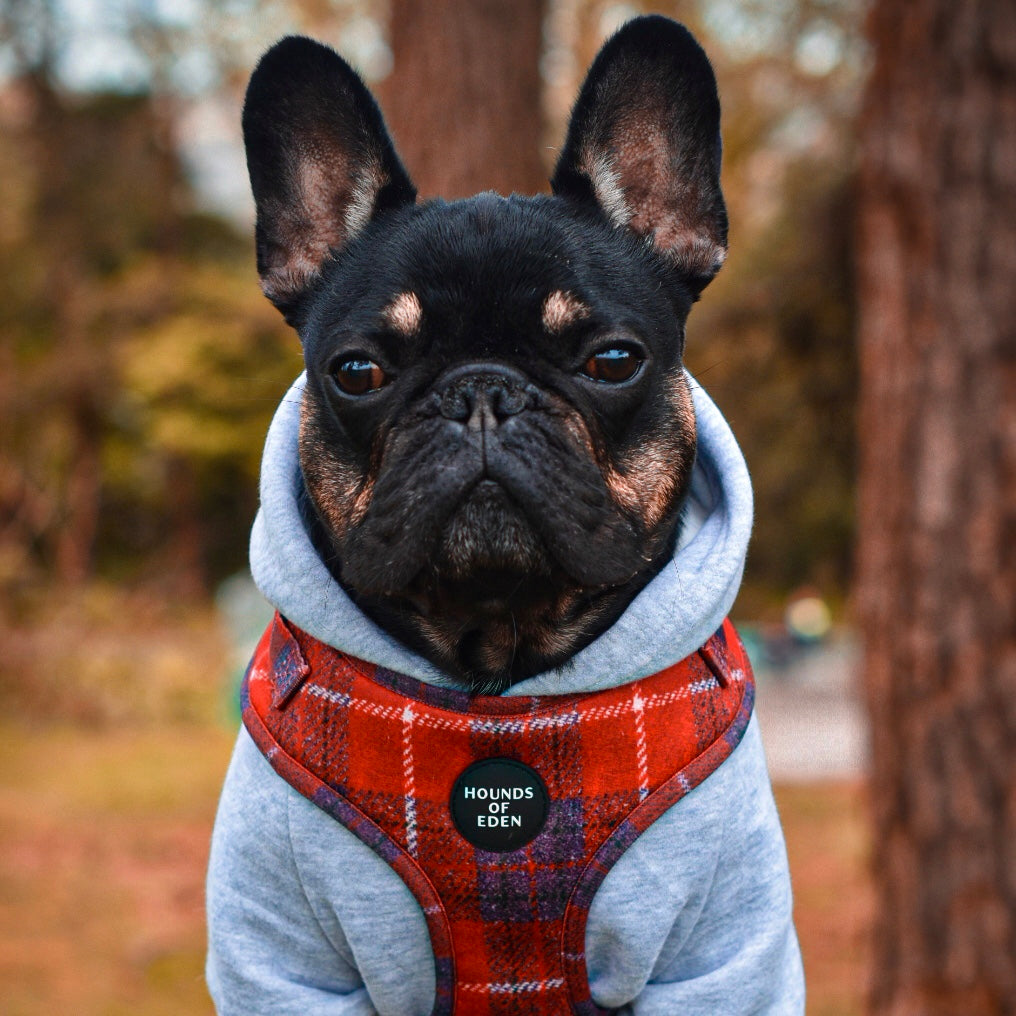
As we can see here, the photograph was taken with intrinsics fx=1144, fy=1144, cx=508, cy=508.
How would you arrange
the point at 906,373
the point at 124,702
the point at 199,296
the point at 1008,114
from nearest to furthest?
1. the point at 1008,114
2. the point at 906,373
3. the point at 124,702
4. the point at 199,296

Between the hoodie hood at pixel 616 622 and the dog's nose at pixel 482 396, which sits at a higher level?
the dog's nose at pixel 482 396

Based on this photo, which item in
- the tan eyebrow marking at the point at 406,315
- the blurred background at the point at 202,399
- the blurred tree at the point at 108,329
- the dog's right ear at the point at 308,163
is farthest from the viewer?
the blurred tree at the point at 108,329

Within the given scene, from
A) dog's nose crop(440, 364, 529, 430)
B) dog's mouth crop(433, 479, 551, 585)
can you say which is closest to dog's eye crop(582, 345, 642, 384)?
dog's nose crop(440, 364, 529, 430)

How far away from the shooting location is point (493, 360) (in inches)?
87.2

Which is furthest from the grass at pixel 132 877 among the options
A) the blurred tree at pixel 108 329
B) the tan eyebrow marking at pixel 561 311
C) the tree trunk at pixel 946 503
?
the blurred tree at pixel 108 329

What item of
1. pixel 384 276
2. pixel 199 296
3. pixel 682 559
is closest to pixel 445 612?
pixel 682 559

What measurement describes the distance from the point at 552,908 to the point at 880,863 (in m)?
2.86

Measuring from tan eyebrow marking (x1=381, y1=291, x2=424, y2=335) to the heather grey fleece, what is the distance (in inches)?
17.5

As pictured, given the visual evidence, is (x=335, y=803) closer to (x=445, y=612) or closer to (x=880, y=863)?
(x=445, y=612)

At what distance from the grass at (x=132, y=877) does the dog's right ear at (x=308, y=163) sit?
353 centimetres

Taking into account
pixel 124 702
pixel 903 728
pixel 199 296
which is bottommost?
pixel 903 728

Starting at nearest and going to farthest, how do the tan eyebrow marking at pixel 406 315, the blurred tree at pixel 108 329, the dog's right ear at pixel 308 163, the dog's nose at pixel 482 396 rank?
1. the dog's nose at pixel 482 396
2. the tan eyebrow marking at pixel 406 315
3. the dog's right ear at pixel 308 163
4. the blurred tree at pixel 108 329

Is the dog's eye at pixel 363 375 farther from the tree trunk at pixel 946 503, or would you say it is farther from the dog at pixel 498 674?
the tree trunk at pixel 946 503

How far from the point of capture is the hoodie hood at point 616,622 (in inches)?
88.4
